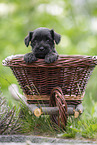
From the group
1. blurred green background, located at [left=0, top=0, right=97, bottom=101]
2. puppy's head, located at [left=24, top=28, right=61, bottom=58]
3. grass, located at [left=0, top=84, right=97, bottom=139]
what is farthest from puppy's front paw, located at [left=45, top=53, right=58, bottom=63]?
blurred green background, located at [left=0, top=0, right=97, bottom=101]

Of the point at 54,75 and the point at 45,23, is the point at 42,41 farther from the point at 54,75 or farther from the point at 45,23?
the point at 45,23

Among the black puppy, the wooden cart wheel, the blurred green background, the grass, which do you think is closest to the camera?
the grass

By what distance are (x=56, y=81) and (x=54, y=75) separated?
0.25ft

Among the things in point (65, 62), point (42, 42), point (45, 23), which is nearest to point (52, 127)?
point (65, 62)

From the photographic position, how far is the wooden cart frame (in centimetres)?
211

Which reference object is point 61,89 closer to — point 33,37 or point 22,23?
point 33,37

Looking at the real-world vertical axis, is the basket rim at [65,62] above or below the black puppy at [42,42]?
below

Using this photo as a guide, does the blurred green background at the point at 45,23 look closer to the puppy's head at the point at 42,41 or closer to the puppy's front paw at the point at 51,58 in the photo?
the puppy's head at the point at 42,41

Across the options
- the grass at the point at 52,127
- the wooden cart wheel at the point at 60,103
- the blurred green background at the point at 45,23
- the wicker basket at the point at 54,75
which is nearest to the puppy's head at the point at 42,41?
the wicker basket at the point at 54,75

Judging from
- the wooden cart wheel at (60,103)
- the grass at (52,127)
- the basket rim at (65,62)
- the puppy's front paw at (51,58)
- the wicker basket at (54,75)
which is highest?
the puppy's front paw at (51,58)

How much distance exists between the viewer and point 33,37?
7.89 feet

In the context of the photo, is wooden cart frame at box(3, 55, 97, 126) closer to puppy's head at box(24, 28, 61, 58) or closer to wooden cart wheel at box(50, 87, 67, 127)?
wooden cart wheel at box(50, 87, 67, 127)

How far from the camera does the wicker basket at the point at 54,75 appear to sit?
211cm

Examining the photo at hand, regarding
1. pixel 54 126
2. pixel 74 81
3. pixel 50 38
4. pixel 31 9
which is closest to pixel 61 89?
pixel 74 81
